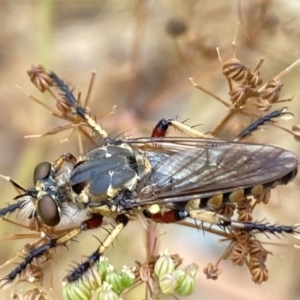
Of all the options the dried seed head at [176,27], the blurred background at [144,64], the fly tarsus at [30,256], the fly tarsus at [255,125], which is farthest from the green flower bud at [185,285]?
the dried seed head at [176,27]

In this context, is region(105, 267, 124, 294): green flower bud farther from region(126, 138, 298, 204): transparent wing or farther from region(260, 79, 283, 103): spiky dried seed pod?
region(260, 79, 283, 103): spiky dried seed pod

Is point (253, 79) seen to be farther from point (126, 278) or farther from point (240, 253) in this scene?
point (126, 278)

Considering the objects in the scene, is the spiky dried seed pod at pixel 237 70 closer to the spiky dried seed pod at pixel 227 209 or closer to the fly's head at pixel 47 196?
the spiky dried seed pod at pixel 227 209

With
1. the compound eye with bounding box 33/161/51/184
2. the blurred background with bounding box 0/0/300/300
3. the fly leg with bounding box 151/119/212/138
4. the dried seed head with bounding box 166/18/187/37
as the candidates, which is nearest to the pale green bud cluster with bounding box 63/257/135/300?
the compound eye with bounding box 33/161/51/184

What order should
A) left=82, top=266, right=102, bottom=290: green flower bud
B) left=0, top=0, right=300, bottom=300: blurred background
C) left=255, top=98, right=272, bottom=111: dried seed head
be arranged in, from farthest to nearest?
left=0, top=0, right=300, bottom=300: blurred background → left=255, top=98, right=272, bottom=111: dried seed head → left=82, top=266, right=102, bottom=290: green flower bud

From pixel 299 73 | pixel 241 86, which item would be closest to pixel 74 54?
pixel 299 73
